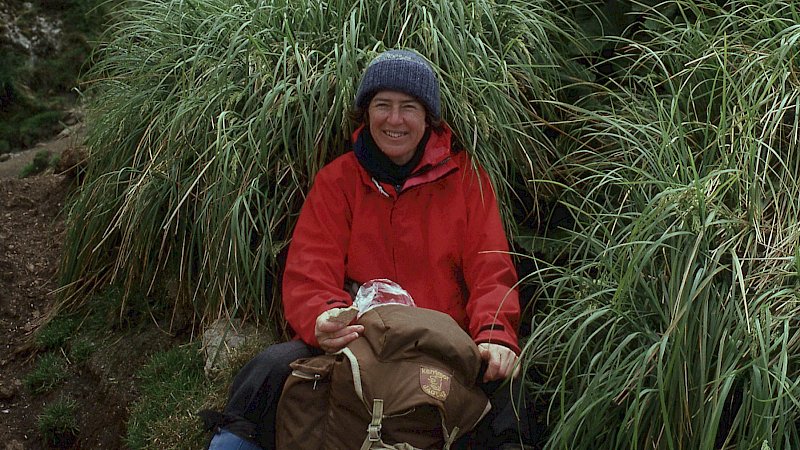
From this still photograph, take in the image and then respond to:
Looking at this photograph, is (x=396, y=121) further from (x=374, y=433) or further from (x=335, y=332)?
(x=374, y=433)

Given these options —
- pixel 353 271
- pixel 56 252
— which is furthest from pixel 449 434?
pixel 56 252

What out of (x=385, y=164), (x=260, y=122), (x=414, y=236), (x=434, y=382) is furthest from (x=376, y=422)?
(x=260, y=122)

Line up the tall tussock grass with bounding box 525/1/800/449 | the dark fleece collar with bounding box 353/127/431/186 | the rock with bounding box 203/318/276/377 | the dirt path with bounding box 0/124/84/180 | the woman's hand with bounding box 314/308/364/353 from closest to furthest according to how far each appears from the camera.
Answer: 1. the tall tussock grass with bounding box 525/1/800/449
2. the woman's hand with bounding box 314/308/364/353
3. the dark fleece collar with bounding box 353/127/431/186
4. the rock with bounding box 203/318/276/377
5. the dirt path with bounding box 0/124/84/180

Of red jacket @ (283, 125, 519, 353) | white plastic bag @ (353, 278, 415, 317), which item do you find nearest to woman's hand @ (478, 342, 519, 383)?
red jacket @ (283, 125, 519, 353)

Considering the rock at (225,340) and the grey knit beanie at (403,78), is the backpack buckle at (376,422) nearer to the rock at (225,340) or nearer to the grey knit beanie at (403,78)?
the rock at (225,340)

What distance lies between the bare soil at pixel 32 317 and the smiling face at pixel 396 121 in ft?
5.50

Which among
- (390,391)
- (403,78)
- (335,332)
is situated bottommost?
(390,391)

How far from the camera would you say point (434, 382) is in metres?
2.98

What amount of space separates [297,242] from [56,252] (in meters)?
2.41

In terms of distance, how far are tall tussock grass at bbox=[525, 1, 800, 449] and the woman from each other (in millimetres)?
311

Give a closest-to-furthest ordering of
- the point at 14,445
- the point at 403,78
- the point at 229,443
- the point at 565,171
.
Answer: the point at 229,443 → the point at 403,78 → the point at 565,171 → the point at 14,445

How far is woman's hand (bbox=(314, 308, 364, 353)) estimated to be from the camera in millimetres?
3123

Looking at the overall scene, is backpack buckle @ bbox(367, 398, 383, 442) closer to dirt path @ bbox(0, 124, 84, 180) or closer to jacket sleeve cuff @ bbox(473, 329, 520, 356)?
jacket sleeve cuff @ bbox(473, 329, 520, 356)

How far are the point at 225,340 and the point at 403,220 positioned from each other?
92cm
